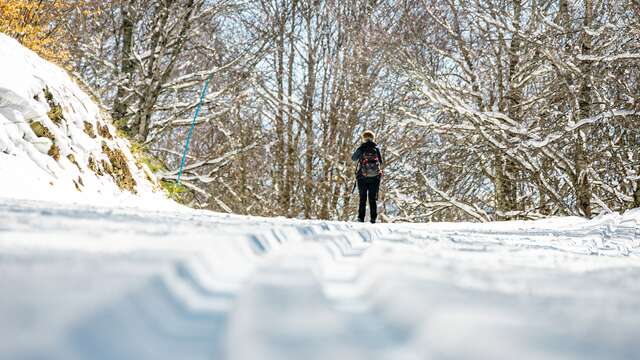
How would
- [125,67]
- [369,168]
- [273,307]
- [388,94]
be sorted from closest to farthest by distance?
[273,307], [369,168], [125,67], [388,94]

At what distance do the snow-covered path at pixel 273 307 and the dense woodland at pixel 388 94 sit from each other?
24.7 feet

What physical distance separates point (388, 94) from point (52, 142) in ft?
34.4

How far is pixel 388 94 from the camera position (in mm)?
14734

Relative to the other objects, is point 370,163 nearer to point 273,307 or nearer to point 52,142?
point 52,142

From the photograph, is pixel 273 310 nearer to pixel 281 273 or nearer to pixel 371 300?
pixel 371 300

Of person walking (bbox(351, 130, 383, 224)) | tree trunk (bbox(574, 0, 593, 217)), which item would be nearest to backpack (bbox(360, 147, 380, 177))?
person walking (bbox(351, 130, 383, 224))

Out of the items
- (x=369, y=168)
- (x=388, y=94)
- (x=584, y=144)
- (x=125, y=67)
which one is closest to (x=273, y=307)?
(x=369, y=168)

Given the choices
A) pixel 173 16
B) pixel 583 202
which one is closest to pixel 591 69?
pixel 583 202

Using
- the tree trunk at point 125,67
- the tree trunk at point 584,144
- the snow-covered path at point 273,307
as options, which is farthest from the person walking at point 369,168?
the snow-covered path at point 273,307

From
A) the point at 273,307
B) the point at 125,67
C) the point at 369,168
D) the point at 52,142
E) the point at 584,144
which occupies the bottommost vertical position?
the point at 369,168

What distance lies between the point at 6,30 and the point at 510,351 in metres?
8.39

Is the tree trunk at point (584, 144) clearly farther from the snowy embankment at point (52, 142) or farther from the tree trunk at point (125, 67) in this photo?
the tree trunk at point (125, 67)

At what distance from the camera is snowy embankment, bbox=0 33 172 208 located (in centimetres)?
476

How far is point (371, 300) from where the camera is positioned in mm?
812
